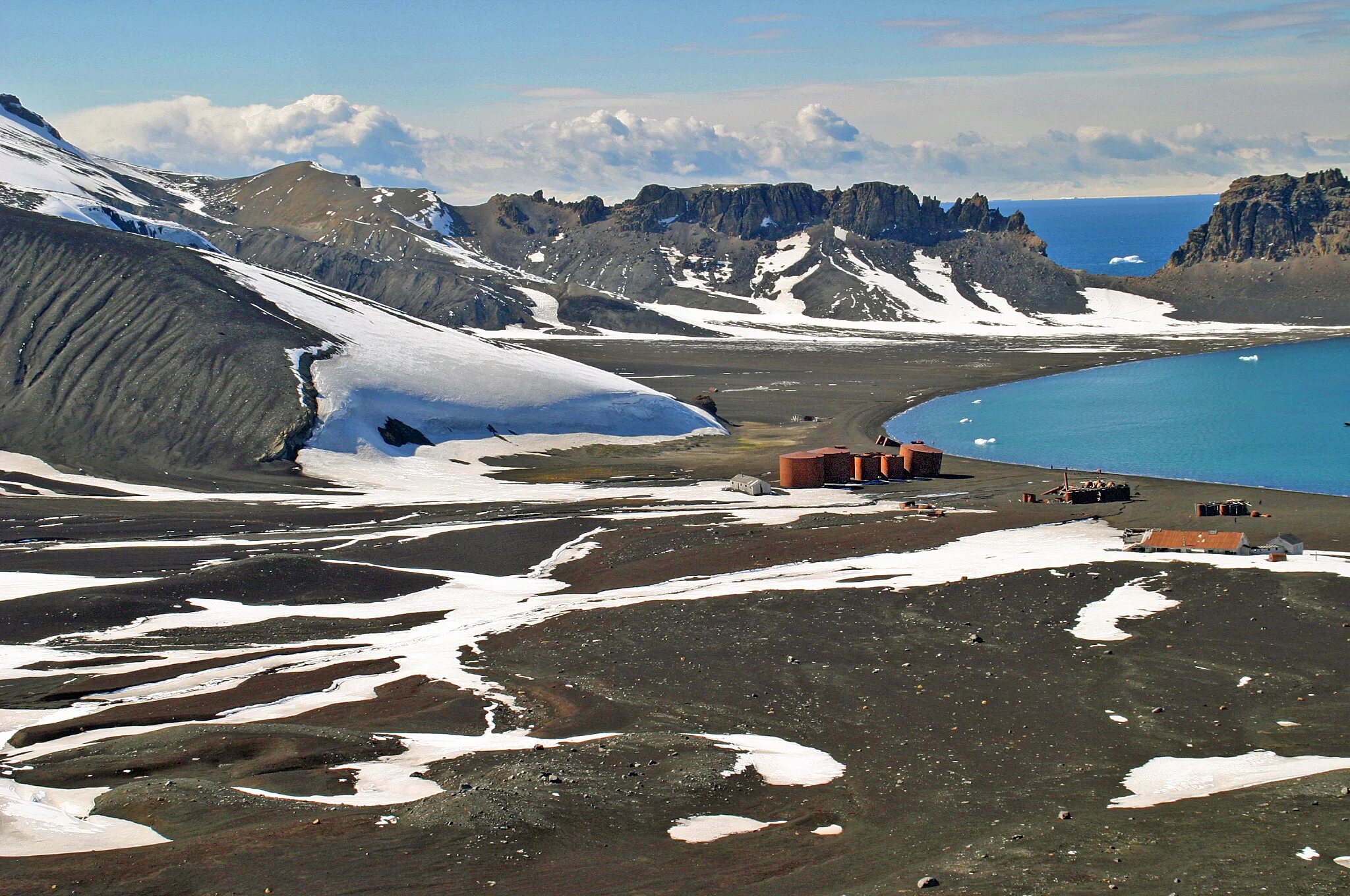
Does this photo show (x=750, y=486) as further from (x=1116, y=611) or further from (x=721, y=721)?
(x=721, y=721)

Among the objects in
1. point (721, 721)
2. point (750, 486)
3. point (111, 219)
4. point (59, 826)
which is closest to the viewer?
point (59, 826)

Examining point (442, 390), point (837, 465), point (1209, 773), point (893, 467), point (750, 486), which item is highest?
point (442, 390)

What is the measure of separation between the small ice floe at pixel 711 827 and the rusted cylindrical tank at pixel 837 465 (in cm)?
5875

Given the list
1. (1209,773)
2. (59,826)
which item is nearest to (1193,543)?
(1209,773)

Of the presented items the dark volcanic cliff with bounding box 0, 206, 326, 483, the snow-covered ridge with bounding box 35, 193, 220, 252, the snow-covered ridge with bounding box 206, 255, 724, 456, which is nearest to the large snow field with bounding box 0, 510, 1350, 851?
the dark volcanic cliff with bounding box 0, 206, 326, 483

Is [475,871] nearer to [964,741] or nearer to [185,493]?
[964,741]

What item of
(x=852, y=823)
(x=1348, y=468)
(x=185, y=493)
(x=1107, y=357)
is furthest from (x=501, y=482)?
(x=1107, y=357)

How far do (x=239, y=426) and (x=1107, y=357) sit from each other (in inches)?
4814

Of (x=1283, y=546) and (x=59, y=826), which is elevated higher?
(x=1283, y=546)

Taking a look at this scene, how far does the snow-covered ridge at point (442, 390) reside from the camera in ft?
319

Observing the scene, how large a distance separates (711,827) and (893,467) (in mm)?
62282

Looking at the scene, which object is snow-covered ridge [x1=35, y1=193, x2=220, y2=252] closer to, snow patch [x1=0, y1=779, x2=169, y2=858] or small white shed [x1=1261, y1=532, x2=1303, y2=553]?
small white shed [x1=1261, y1=532, x2=1303, y2=553]

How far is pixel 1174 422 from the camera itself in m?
115

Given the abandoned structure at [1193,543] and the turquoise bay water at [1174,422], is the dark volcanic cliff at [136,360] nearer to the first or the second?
the turquoise bay water at [1174,422]
